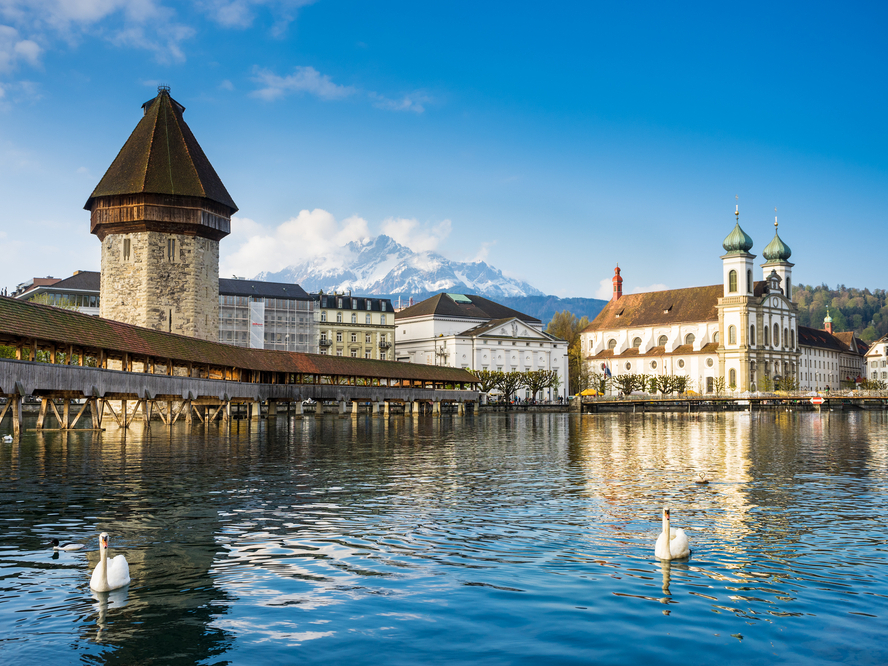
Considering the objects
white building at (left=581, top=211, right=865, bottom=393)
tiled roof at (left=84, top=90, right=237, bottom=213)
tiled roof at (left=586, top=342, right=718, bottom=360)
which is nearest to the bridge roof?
tiled roof at (left=84, top=90, right=237, bottom=213)

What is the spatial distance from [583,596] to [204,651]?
425 cm

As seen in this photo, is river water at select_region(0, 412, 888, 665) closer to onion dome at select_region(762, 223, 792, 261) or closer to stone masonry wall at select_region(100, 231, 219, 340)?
stone masonry wall at select_region(100, 231, 219, 340)

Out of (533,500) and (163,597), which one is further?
(533,500)

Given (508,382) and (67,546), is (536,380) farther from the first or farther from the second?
(67,546)

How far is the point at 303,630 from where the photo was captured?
811cm

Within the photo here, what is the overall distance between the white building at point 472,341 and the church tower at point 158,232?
47.5 m

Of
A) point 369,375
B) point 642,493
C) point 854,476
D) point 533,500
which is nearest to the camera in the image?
point 533,500

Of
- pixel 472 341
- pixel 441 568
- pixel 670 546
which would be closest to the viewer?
pixel 441 568

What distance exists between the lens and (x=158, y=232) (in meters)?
58.8

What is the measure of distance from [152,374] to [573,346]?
107240mm

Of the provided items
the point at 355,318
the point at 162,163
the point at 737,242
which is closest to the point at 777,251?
the point at 737,242

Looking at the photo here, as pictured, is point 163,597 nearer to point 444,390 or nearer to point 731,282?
point 444,390

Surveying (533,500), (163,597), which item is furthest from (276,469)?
(163,597)

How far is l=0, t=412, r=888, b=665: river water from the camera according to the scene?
25.2 feet
